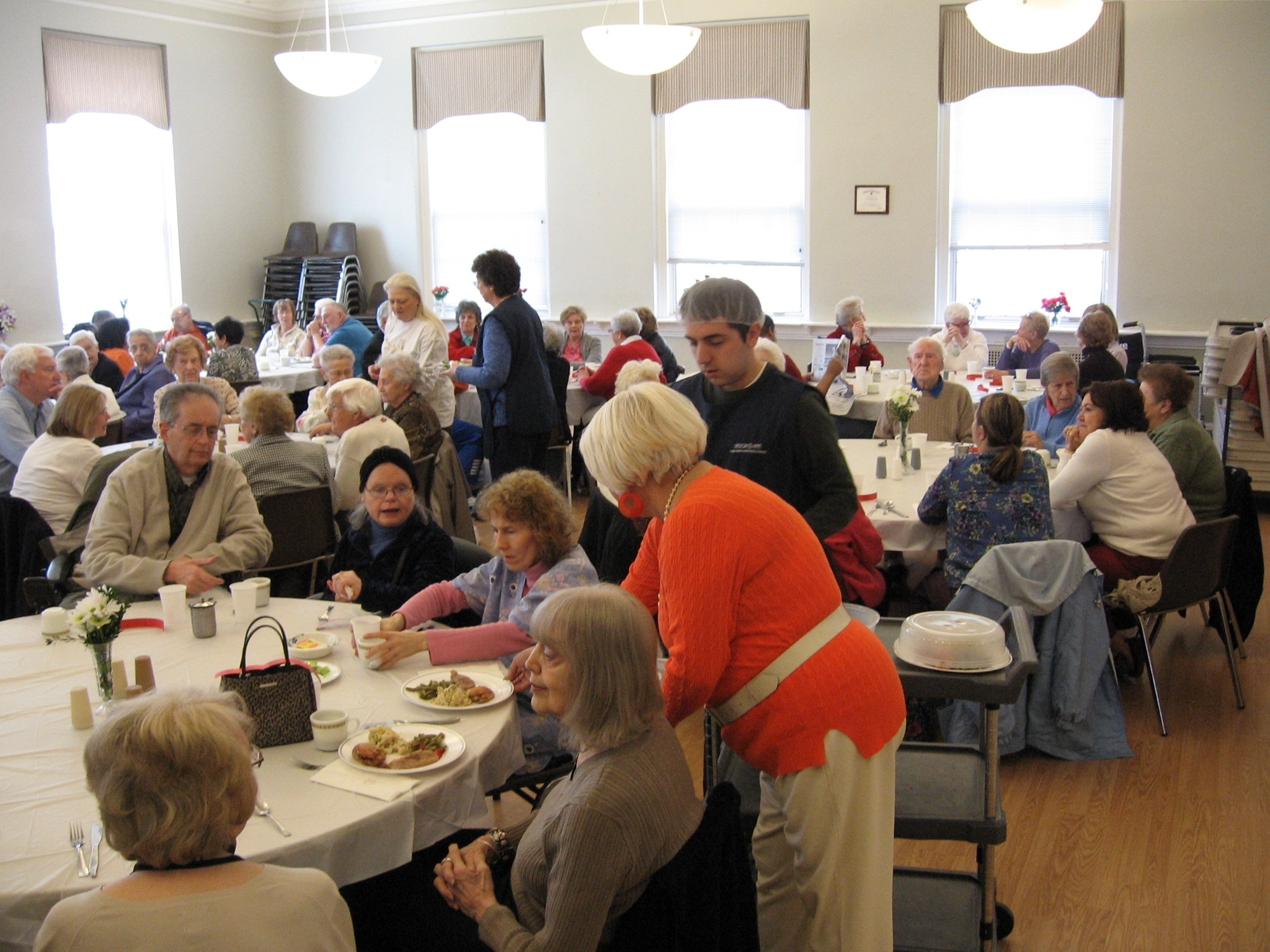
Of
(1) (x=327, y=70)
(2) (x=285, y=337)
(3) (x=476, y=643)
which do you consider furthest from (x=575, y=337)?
(3) (x=476, y=643)

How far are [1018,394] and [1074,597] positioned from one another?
3427 mm

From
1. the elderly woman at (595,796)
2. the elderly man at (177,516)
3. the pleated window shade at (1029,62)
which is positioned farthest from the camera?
the pleated window shade at (1029,62)

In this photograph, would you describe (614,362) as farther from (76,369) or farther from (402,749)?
(402,749)

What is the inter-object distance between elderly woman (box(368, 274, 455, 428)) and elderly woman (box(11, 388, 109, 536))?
1838 mm

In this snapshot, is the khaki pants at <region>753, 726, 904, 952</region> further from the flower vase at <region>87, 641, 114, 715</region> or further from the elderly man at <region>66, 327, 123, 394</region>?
the elderly man at <region>66, 327, 123, 394</region>

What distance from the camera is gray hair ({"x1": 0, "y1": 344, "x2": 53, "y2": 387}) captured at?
211 inches

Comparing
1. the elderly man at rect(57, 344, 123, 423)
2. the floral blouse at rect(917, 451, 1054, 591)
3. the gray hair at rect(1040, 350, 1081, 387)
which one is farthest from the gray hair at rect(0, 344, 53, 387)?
the gray hair at rect(1040, 350, 1081, 387)

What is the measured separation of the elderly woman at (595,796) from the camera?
160 centimetres

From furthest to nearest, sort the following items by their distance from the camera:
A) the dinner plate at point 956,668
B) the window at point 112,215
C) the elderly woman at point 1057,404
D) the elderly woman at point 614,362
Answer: the window at point 112,215 < the elderly woman at point 614,362 < the elderly woman at point 1057,404 < the dinner plate at point 956,668

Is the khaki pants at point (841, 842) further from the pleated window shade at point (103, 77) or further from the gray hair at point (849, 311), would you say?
the pleated window shade at point (103, 77)

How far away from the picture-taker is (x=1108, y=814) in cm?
330

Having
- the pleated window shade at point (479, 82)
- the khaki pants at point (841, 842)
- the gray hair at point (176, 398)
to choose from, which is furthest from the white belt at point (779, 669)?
the pleated window shade at point (479, 82)

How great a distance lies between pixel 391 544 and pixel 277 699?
1.17 m

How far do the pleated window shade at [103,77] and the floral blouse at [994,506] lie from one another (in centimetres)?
877
